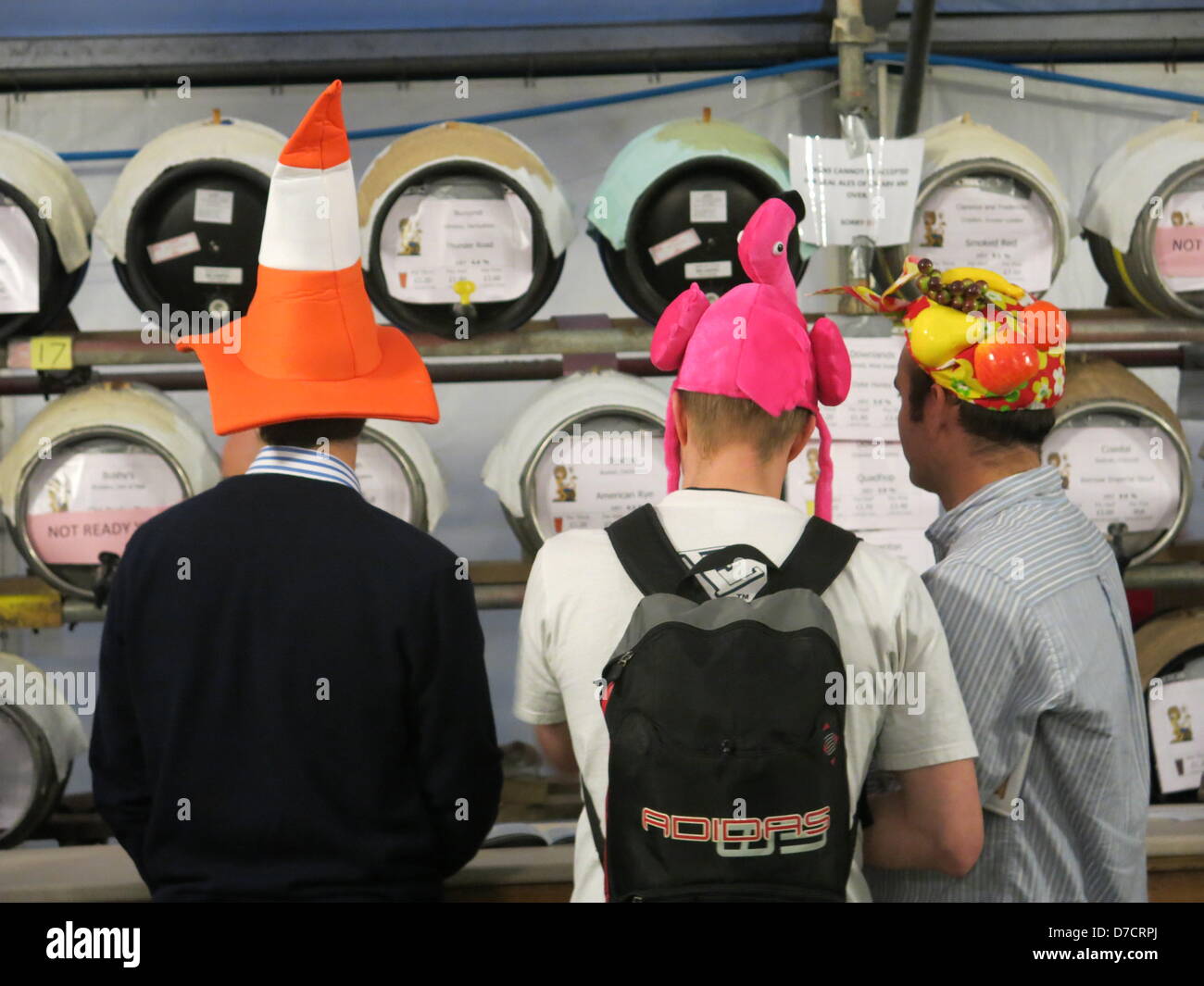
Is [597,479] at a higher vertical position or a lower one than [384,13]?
lower

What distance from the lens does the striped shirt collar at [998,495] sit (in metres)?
1.67

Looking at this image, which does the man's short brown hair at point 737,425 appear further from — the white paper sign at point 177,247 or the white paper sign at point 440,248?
the white paper sign at point 177,247

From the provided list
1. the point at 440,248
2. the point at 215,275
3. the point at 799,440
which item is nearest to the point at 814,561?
the point at 799,440

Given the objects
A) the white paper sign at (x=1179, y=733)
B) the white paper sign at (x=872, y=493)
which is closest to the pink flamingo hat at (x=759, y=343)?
the white paper sign at (x=872, y=493)

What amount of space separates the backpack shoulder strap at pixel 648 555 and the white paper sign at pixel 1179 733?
167 centimetres

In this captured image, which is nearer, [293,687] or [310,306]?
[293,687]

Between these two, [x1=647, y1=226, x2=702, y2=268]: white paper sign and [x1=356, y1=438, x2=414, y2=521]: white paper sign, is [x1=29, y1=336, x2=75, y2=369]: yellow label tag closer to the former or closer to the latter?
[x1=356, y1=438, x2=414, y2=521]: white paper sign

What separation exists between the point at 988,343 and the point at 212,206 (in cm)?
157

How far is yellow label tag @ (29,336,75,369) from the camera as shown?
94.7 inches

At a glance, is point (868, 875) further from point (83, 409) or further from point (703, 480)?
Answer: point (83, 409)

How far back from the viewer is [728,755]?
1.19 m

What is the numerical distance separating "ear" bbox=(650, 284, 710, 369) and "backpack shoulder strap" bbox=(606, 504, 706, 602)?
9.3 inches

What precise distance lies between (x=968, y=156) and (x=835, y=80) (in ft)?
3.21

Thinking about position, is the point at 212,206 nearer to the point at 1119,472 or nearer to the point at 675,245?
the point at 675,245
